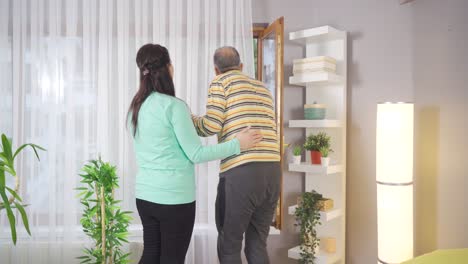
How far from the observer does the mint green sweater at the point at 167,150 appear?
185cm

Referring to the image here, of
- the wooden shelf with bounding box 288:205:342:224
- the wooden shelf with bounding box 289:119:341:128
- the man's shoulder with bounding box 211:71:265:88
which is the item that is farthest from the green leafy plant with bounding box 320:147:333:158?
the man's shoulder with bounding box 211:71:265:88

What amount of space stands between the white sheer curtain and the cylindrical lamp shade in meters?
1.00

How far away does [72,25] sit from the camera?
2.84 metres

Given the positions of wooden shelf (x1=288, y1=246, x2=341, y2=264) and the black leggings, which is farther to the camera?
wooden shelf (x1=288, y1=246, x2=341, y2=264)

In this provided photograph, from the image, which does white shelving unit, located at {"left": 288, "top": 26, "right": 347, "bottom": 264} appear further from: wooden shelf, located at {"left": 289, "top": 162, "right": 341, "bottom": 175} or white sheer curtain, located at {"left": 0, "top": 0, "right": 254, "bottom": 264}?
white sheer curtain, located at {"left": 0, "top": 0, "right": 254, "bottom": 264}

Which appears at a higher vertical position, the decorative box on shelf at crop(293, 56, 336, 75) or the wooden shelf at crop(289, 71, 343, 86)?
the decorative box on shelf at crop(293, 56, 336, 75)

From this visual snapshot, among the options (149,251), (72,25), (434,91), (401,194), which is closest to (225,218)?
(149,251)

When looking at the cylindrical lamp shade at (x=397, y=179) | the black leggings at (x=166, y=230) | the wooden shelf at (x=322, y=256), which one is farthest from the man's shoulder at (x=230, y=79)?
the wooden shelf at (x=322, y=256)

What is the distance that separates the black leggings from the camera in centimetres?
187

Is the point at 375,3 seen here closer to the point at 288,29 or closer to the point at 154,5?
the point at 288,29

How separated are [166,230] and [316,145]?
1370mm

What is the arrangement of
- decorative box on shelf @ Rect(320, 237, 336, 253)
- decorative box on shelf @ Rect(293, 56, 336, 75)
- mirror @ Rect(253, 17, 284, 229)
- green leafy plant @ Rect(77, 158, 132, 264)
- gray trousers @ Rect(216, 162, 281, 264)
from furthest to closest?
decorative box on shelf @ Rect(320, 237, 336, 253) → decorative box on shelf @ Rect(293, 56, 336, 75) → mirror @ Rect(253, 17, 284, 229) → green leafy plant @ Rect(77, 158, 132, 264) → gray trousers @ Rect(216, 162, 281, 264)

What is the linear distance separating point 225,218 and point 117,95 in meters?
1.24

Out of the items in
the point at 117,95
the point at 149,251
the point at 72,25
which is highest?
the point at 72,25
